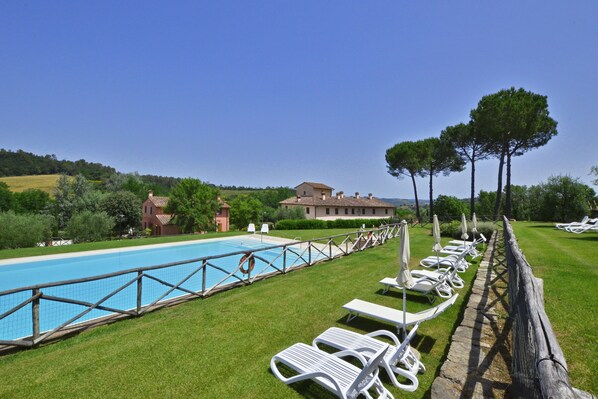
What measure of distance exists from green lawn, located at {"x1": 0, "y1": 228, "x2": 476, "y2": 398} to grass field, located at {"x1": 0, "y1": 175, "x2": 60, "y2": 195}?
2794 inches

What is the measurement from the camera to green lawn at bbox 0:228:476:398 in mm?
3492

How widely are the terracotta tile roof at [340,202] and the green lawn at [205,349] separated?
34.6m

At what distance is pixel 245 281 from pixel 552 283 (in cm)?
797

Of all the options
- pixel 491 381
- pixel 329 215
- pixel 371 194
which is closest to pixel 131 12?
pixel 491 381

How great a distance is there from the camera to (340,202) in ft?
143

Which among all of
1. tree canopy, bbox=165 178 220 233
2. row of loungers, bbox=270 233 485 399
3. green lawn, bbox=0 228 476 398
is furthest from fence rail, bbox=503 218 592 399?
tree canopy, bbox=165 178 220 233

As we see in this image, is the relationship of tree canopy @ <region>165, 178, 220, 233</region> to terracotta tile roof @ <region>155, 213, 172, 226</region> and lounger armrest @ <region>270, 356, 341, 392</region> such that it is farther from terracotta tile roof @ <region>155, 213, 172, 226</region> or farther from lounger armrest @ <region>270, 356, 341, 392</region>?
lounger armrest @ <region>270, 356, 341, 392</region>

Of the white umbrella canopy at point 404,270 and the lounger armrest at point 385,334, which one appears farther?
the white umbrella canopy at point 404,270

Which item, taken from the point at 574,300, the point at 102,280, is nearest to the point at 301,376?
the point at 574,300

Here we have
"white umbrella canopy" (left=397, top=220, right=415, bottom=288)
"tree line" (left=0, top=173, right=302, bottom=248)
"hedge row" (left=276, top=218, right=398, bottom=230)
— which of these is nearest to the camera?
"white umbrella canopy" (left=397, top=220, right=415, bottom=288)

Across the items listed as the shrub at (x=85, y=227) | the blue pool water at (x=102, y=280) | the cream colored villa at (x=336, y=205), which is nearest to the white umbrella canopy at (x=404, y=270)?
the blue pool water at (x=102, y=280)

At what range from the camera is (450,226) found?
60.3ft

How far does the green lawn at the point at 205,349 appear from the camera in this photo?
3.49 meters

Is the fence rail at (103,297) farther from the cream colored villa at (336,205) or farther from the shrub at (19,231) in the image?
the cream colored villa at (336,205)
